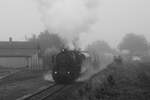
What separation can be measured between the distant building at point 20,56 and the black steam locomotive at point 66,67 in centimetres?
2305

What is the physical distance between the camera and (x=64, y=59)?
21656mm

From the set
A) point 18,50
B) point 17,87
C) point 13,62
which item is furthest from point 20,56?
point 17,87

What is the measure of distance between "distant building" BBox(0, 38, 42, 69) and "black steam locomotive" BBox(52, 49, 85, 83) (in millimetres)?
23048

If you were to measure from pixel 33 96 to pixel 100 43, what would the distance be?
14547cm

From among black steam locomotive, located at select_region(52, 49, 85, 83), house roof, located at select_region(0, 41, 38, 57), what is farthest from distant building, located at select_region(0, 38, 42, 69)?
black steam locomotive, located at select_region(52, 49, 85, 83)

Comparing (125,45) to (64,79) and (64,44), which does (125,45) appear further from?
(64,79)

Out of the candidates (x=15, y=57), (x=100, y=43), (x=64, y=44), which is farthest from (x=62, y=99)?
(x=100, y=43)

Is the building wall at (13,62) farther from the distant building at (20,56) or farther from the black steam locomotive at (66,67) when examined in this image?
the black steam locomotive at (66,67)

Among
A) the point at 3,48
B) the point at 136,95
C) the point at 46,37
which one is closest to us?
the point at 136,95

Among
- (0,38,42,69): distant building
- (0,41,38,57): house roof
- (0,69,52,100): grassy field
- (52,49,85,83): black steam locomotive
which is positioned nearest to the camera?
(0,69,52,100): grassy field

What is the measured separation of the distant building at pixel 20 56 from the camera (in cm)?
4844

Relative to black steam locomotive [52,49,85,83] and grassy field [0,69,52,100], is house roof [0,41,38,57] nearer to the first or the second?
grassy field [0,69,52,100]

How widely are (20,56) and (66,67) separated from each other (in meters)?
29.3

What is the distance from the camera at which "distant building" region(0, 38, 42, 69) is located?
48.4 m
